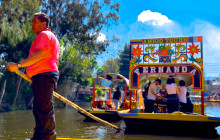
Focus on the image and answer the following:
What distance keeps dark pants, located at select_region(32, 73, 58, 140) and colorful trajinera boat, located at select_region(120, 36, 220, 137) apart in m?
6.51

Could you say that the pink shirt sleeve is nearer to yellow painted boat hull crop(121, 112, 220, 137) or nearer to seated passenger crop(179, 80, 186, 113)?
yellow painted boat hull crop(121, 112, 220, 137)

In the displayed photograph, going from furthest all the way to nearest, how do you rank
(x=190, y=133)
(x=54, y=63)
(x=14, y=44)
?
(x=14, y=44) → (x=190, y=133) → (x=54, y=63)

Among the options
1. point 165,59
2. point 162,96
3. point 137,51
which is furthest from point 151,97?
point 137,51

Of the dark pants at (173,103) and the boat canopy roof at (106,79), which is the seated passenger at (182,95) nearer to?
→ the dark pants at (173,103)

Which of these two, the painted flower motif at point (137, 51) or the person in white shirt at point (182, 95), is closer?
the person in white shirt at point (182, 95)

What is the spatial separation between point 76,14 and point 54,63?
23618mm

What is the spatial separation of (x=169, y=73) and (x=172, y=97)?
1148mm

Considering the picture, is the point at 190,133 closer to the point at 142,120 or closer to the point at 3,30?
the point at 142,120

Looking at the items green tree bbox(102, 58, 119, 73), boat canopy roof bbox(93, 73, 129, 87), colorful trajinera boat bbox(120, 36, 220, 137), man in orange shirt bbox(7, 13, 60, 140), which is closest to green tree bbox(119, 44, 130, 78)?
green tree bbox(102, 58, 119, 73)

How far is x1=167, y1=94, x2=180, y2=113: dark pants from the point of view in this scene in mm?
9822

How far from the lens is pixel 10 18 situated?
19078mm

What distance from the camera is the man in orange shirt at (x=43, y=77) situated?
3.29 metres

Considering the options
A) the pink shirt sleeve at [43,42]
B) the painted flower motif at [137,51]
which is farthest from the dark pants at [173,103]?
the pink shirt sleeve at [43,42]

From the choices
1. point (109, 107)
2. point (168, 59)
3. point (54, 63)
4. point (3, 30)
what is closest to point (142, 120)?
point (168, 59)
